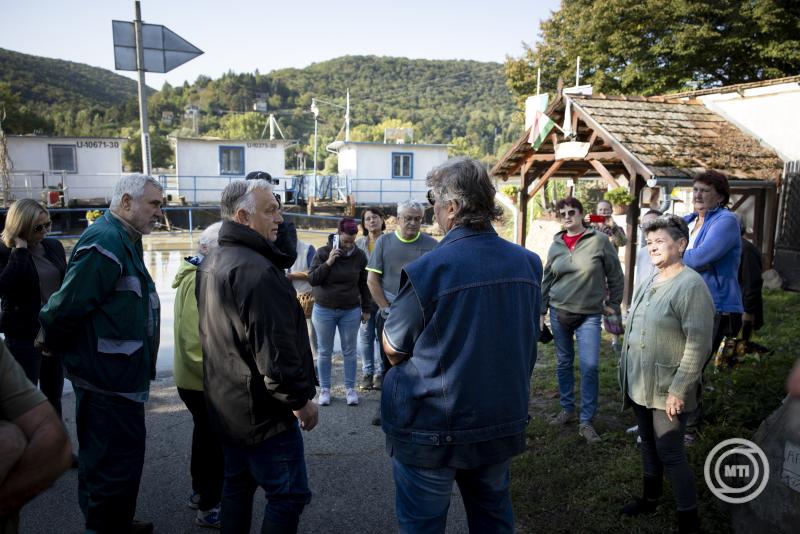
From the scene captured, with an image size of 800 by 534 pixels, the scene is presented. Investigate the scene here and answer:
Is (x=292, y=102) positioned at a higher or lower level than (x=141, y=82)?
higher

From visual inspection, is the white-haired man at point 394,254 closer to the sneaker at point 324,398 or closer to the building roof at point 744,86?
the sneaker at point 324,398

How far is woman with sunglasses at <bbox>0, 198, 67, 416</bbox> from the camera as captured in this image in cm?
375

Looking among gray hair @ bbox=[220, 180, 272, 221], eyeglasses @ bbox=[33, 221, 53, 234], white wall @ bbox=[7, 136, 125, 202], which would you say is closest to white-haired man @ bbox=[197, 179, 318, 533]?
gray hair @ bbox=[220, 180, 272, 221]

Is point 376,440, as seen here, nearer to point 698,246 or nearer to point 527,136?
point 698,246

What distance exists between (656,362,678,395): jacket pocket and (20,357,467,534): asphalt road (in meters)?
1.40

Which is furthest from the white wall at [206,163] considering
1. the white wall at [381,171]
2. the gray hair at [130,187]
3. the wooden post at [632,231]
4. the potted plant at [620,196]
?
the gray hair at [130,187]

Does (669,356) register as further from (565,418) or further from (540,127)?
(540,127)

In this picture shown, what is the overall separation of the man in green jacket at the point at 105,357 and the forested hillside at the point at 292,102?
3419 centimetres

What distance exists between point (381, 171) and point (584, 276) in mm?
27788

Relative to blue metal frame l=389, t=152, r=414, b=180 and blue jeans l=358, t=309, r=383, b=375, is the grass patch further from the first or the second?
blue metal frame l=389, t=152, r=414, b=180

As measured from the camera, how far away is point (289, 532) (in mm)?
2459

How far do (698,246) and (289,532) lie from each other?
3437 mm

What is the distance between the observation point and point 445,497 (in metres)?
2.18

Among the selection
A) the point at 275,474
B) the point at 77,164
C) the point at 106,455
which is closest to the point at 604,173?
the point at 275,474
